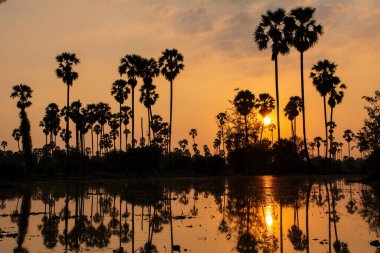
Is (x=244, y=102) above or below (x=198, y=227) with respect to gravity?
above

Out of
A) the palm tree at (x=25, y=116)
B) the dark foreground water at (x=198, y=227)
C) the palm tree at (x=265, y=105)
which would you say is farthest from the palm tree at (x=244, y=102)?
the dark foreground water at (x=198, y=227)

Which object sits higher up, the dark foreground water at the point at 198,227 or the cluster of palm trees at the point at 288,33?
the cluster of palm trees at the point at 288,33

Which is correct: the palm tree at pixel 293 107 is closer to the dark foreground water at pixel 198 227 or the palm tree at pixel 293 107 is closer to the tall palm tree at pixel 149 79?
the tall palm tree at pixel 149 79

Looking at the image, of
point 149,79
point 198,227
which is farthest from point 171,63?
point 198,227

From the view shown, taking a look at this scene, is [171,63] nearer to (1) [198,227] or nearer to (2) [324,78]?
(2) [324,78]

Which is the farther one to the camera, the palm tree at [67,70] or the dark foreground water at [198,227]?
the palm tree at [67,70]

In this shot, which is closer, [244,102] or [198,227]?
[198,227]

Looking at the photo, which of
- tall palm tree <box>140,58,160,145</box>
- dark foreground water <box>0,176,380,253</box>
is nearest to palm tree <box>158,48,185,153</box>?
tall palm tree <box>140,58,160,145</box>

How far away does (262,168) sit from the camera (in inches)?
3484

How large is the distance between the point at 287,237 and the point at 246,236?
1.27m

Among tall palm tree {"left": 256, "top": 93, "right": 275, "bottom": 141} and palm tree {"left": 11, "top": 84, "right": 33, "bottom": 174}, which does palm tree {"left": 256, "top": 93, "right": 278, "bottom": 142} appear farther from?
palm tree {"left": 11, "top": 84, "right": 33, "bottom": 174}

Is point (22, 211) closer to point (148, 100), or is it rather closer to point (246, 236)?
point (246, 236)

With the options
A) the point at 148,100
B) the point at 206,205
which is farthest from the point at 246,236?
the point at 148,100

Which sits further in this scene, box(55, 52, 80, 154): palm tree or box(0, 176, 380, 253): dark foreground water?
box(55, 52, 80, 154): palm tree
